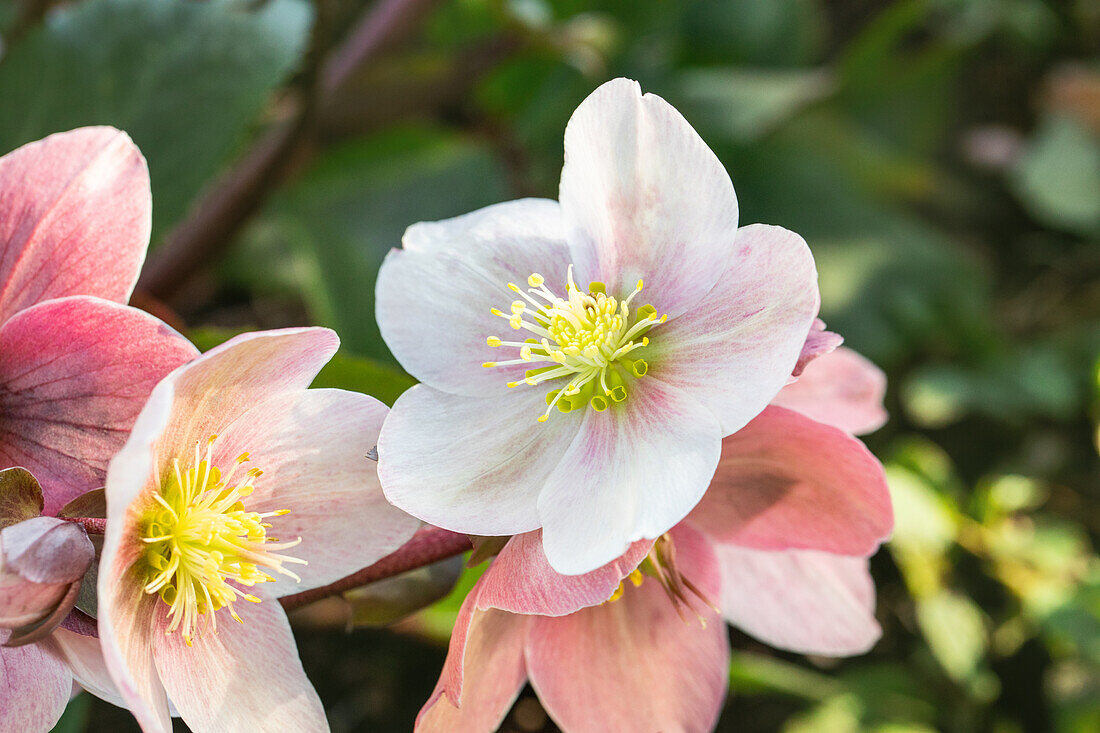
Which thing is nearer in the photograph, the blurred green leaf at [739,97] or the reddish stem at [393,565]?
the reddish stem at [393,565]

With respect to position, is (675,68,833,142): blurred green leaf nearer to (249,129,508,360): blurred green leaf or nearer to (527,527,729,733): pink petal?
(249,129,508,360): blurred green leaf

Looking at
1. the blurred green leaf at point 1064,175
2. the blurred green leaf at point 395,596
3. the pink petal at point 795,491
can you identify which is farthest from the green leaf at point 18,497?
the blurred green leaf at point 1064,175

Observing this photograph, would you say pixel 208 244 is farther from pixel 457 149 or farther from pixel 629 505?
pixel 629 505

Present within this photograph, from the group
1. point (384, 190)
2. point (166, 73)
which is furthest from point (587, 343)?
point (384, 190)

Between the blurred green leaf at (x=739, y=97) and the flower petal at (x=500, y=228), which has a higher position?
the flower petal at (x=500, y=228)

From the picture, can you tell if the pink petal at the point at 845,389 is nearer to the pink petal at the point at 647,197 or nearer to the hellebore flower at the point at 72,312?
the pink petal at the point at 647,197

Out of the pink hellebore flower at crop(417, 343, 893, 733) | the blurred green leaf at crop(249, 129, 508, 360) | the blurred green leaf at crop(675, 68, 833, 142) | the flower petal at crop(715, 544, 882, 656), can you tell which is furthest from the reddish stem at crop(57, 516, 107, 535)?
the blurred green leaf at crop(675, 68, 833, 142)

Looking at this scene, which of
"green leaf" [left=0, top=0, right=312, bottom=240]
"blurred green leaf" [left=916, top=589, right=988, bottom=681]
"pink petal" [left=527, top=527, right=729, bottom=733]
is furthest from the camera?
"blurred green leaf" [left=916, top=589, right=988, bottom=681]

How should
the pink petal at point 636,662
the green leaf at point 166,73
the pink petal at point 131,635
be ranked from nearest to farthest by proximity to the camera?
the pink petal at point 131,635 < the pink petal at point 636,662 < the green leaf at point 166,73

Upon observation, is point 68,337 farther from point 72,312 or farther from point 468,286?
point 468,286
